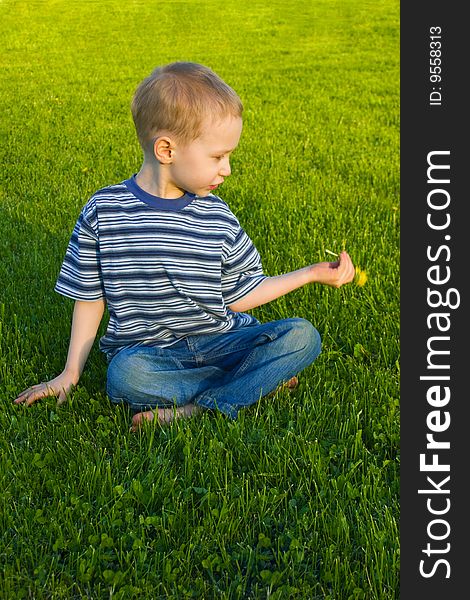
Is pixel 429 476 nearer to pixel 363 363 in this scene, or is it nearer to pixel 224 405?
pixel 224 405

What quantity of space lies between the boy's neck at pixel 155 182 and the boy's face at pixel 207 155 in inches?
3.1

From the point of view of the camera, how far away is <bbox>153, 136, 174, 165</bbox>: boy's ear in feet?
12.1

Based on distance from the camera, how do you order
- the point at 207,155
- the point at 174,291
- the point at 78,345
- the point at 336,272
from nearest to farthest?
the point at 207,155, the point at 336,272, the point at 174,291, the point at 78,345

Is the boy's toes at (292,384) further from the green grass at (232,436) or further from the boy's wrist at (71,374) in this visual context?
the boy's wrist at (71,374)

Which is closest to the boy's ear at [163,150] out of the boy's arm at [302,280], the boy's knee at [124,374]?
the boy's arm at [302,280]

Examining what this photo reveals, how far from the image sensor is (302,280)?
391 centimetres

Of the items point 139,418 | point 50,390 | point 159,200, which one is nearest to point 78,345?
point 50,390

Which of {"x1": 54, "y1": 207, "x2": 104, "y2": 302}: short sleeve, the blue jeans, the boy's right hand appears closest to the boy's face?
{"x1": 54, "y1": 207, "x2": 104, "y2": 302}: short sleeve

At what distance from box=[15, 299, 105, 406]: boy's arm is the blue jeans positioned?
240 millimetres

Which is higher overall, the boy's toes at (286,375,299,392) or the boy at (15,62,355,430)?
the boy at (15,62,355,430)

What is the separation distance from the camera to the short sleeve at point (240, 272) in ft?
13.3

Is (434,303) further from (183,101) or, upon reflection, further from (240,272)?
(183,101)

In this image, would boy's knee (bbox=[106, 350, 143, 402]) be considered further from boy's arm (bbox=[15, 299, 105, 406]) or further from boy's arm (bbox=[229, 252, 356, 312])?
boy's arm (bbox=[229, 252, 356, 312])

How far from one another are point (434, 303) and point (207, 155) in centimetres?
112
